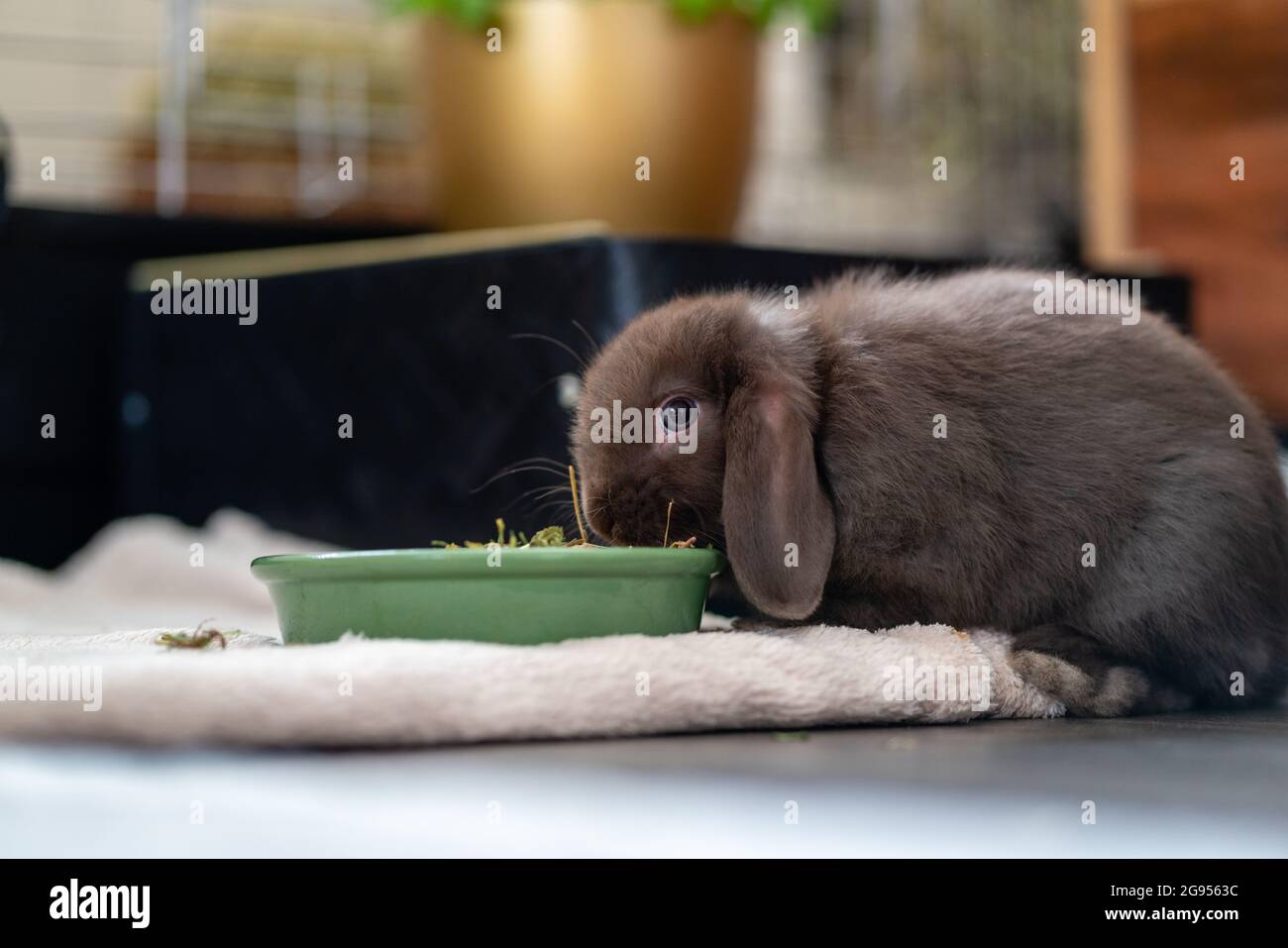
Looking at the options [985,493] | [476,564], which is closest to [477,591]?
[476,564]

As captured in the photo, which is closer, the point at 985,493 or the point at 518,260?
the point at 985,493

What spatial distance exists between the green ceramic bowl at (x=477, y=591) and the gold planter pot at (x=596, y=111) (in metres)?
1.13

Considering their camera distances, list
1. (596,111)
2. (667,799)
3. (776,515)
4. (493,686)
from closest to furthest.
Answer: (667,799) → (493,686) → (776,515) → (596,111)

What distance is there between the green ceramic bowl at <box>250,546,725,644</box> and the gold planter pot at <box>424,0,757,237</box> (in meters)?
1.13

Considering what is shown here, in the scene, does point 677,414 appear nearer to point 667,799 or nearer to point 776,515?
point 776,515

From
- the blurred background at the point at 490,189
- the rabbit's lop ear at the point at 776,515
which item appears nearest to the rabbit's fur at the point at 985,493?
the rabbit's lop ear at the point at 776,515

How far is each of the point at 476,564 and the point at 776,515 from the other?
0.27 meters

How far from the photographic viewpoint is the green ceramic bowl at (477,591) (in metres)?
1.12

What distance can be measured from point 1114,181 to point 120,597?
210 cm

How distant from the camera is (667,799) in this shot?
842 mm
